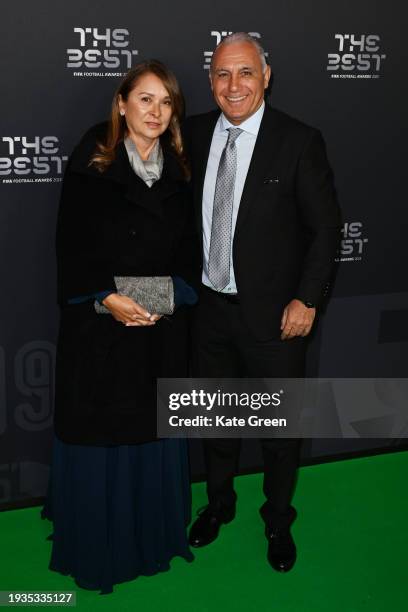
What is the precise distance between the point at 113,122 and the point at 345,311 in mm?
1582

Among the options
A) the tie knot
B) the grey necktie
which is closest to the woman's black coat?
the grey necktie

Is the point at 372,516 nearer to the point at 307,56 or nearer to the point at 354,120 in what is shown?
the point at 354,120

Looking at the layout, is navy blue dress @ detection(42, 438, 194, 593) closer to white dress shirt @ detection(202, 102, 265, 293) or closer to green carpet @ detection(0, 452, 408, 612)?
green carpet @ detection(0, 452, 408, 612)

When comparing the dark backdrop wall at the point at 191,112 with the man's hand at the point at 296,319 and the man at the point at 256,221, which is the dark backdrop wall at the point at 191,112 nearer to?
the man at the point at 256,221

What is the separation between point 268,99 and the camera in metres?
3.15

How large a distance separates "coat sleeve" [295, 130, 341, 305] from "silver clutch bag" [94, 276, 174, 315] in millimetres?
523

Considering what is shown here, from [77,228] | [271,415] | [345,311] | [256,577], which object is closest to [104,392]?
[77,228]

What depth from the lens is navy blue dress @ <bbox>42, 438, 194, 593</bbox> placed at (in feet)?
9.00

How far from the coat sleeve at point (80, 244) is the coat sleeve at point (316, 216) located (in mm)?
736

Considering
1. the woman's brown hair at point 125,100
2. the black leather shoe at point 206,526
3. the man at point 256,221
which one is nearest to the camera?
the woman's brown hair at point 125,100

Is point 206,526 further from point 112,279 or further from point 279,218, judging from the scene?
point 279,218

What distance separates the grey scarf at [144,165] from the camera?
8.30 feet

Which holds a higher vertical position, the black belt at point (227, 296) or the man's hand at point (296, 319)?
the black belt at point (227, 296)

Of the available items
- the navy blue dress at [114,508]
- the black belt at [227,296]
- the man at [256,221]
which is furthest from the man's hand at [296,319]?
the navy blue dress at [114,508]
